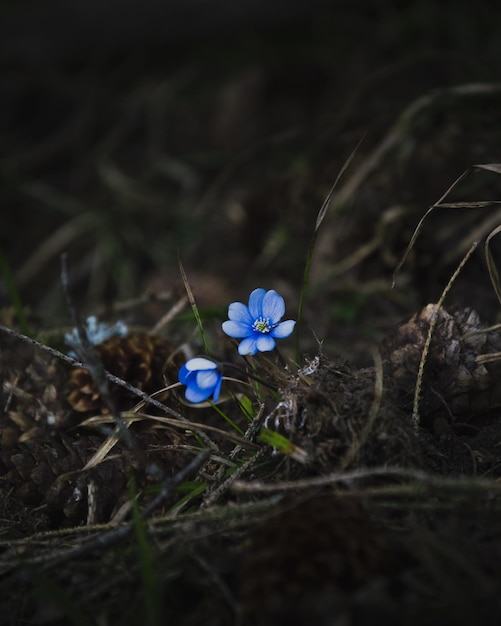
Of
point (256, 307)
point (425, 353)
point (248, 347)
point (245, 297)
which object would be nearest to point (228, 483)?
point (248, 347)

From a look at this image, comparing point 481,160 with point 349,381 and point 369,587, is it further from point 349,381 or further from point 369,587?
point 369,587

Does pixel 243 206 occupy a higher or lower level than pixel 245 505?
higher

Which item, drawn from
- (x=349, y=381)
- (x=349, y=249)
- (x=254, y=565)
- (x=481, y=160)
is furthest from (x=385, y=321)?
(x=254, y=565)

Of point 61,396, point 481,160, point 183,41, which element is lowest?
point 61,396

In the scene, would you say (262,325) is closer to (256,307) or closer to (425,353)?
(256,307)

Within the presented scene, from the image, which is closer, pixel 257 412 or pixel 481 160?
pixel 257 412

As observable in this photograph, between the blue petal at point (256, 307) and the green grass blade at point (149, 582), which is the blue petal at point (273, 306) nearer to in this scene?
the blue petal at point (256, 307)
